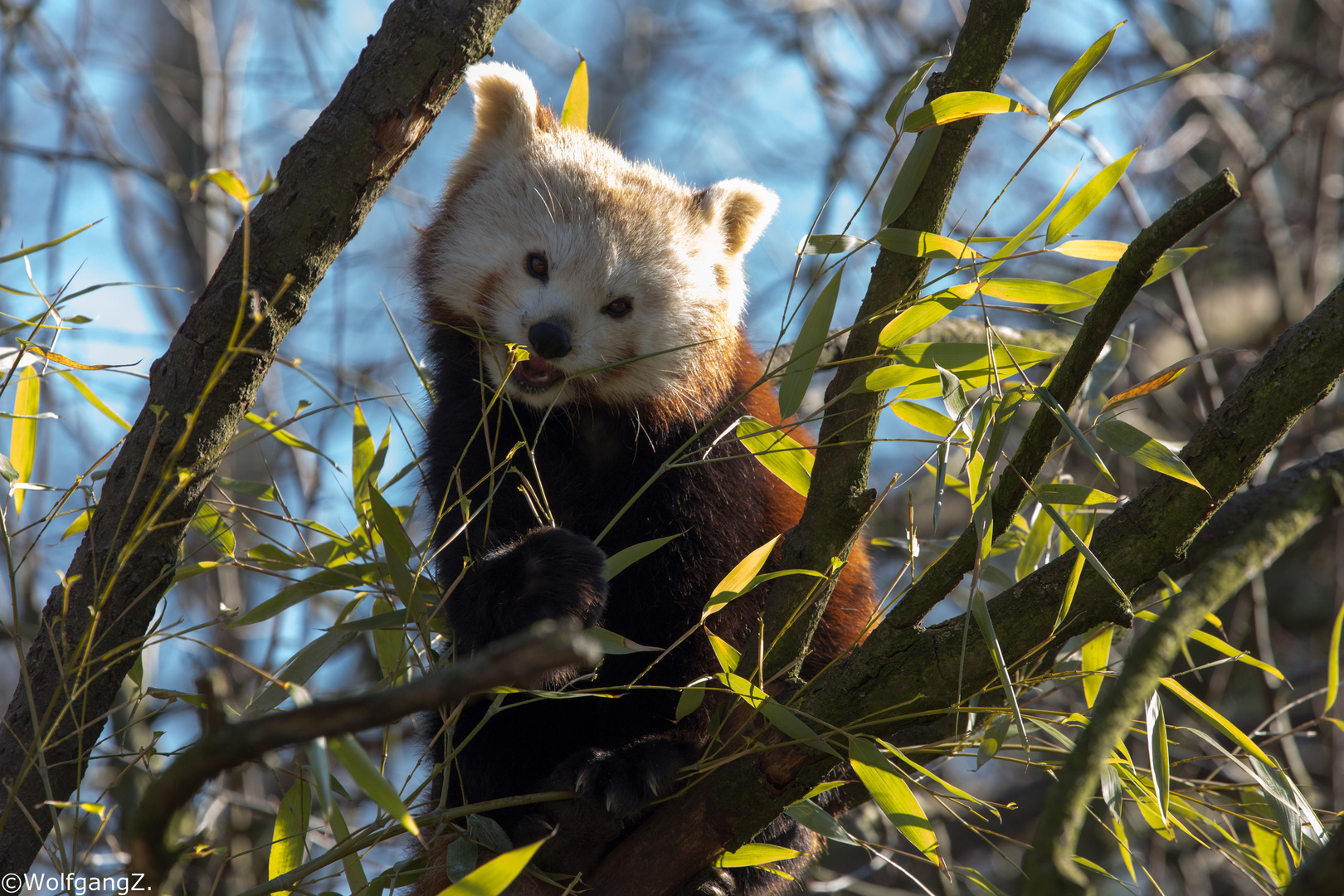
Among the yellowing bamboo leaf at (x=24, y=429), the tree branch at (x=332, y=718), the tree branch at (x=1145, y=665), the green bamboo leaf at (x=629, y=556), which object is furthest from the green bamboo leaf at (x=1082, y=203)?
the yellowing bamboo leaf at (x=24, y=429)

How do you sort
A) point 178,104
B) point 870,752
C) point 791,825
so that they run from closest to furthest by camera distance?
1. point 870,752
2. point 791,825
3. point 178,104

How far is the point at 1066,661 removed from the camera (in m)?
2.28

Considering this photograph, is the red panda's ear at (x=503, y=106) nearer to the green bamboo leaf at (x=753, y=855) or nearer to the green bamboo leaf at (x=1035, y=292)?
the green bamboo leaf at (x=1035, y=292)

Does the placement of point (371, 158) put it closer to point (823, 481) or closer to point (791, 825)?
point (823, 481)

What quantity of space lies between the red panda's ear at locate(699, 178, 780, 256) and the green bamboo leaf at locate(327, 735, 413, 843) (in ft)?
7.11

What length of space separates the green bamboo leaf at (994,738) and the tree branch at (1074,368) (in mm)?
227

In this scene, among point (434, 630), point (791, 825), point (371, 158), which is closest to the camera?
point (371, 158)

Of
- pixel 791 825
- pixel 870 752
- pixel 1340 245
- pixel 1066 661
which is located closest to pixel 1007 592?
pixel 870 752

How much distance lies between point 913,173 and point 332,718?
58.4 inches

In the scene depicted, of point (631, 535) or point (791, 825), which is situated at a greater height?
point (631, 535)

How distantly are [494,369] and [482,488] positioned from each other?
1.07 ft

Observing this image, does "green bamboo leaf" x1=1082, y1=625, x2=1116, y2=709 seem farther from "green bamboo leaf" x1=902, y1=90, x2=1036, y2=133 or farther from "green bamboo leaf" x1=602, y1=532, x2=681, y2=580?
"green bamboo leaf" x1=902, y1=90, x2=1036, y2=133

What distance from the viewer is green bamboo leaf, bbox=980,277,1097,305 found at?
1912 mm

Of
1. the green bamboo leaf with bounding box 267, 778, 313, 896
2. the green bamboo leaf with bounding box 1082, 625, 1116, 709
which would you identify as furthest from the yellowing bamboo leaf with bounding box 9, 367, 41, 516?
the green bamboo leaf with bounding box 1082, 625, 1116, 709
